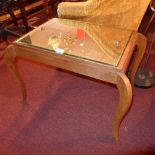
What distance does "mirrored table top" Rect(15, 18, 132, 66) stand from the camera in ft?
3.42

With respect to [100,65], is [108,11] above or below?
above

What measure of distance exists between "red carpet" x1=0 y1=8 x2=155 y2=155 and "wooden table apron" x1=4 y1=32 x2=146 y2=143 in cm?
15

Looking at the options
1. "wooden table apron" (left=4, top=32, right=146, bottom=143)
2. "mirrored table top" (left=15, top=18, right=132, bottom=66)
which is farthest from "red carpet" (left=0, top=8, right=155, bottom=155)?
"mirrored table top" (left=15, top=18, right=132, bottom=66)

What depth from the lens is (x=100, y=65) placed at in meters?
0.96

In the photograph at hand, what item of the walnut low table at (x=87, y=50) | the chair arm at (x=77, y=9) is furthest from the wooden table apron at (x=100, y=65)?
the chair arm at (x=77, y=9)

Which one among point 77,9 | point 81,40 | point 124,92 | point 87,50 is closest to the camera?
point 124,92

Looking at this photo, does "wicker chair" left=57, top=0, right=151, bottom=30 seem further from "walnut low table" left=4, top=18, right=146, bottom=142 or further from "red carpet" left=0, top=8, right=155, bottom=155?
"red carpet" left=0, top=8, right=155, bottom=155

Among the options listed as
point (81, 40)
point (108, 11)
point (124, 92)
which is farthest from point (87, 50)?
point (108, 11)

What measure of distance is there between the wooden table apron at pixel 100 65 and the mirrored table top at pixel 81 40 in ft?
0.08

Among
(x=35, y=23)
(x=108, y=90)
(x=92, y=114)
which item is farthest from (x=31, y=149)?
(x=35, y=23)

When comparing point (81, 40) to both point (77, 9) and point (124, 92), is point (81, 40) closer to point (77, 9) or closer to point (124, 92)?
point (77, 9)

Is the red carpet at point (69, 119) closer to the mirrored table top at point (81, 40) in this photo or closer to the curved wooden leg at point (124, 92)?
the curved wooden leg at point (124, 92)

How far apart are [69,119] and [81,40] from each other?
0.57 meters

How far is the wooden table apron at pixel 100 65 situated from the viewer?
925 millimetres
